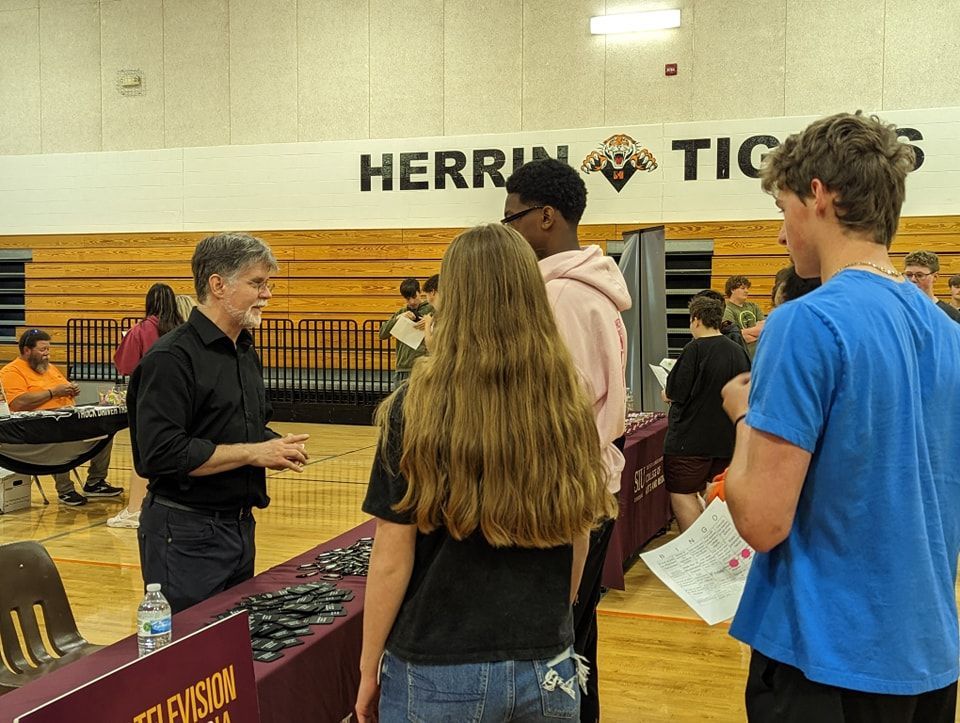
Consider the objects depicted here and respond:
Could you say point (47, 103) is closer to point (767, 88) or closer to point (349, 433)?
point (349, 433)

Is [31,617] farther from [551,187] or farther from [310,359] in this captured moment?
[310,359]

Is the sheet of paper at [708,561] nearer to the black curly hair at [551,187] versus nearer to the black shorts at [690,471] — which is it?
the black curly hair at [551,187]

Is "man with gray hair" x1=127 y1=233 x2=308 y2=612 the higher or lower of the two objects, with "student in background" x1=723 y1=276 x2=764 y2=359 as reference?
lower

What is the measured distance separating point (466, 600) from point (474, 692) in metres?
0.15

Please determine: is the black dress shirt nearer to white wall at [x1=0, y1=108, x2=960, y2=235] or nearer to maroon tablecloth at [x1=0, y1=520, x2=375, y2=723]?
maroon tablecloth at [x1=0, y1=520, x2=375, y2=723]

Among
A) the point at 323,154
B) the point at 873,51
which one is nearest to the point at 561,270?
the point at 873,51

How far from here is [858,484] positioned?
4.34ft

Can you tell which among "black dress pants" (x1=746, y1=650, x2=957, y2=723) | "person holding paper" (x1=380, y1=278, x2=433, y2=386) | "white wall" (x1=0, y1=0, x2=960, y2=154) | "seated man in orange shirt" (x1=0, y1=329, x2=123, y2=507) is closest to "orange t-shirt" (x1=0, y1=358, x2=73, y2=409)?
"seated man in orange shirt" (x1=0, y1=329, x2=123, y2=507)

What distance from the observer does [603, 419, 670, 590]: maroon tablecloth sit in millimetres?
5039

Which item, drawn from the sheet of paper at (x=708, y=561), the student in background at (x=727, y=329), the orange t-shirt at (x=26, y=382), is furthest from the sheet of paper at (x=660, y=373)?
the orange t-shirt at (x=26, y=382)

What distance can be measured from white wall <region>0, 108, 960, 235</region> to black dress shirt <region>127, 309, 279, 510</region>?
375 inches

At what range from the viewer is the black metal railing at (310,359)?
12570mm

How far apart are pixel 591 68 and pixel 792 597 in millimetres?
11405

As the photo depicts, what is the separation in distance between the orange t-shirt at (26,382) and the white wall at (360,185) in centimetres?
612
